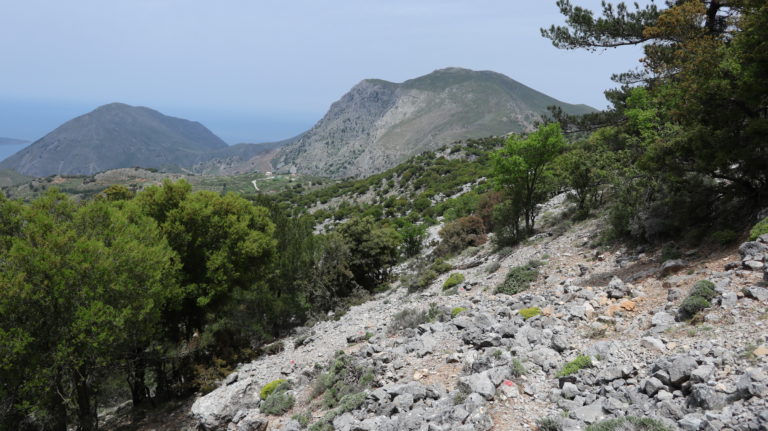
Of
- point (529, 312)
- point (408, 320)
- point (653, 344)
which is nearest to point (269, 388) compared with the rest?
point (408, 320)

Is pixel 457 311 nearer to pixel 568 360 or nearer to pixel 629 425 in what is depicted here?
pixel 568 360

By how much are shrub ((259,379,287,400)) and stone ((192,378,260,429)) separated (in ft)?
0.77

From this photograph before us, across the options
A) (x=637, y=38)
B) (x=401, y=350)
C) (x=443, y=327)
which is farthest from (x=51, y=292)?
(x=637, y=38)

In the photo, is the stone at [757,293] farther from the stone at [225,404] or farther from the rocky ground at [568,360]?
the stone at [225,404]

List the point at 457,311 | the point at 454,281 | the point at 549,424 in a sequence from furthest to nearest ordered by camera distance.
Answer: the point at 454,281, the point at 457,311, the point at 549,424

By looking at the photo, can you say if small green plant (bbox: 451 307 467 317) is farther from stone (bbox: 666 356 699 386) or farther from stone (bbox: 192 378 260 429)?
stone (bbox: 666 356 699 386)

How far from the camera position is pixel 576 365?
26.2 feet

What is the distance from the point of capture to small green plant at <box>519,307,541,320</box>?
447 inches

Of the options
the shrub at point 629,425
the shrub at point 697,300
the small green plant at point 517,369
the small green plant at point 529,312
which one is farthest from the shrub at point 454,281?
the shrub at point 629,425

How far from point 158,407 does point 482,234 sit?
22714mm

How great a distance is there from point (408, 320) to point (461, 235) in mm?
16083

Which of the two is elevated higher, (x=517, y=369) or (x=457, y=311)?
(x=517, y=369)

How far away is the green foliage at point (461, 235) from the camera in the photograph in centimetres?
2930

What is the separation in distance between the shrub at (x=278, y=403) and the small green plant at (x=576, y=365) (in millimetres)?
7358
